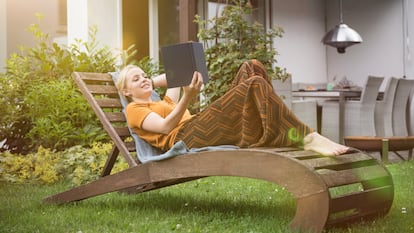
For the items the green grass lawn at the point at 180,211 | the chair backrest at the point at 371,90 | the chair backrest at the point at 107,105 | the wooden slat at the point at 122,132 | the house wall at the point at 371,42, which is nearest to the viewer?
the green grass lawn at the point at 180,211

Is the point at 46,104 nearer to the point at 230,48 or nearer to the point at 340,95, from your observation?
the point at 230,48

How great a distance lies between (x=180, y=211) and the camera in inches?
152

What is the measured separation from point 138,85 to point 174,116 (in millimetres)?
581

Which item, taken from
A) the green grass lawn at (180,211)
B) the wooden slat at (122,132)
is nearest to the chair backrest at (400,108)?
the green grass lawn at (180,211)

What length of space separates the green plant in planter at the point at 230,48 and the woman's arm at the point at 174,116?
2.83 metres

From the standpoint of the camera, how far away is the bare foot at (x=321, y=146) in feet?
10.6

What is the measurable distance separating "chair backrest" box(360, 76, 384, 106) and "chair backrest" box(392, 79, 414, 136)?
68 cm

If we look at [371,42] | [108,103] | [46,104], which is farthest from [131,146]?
[371,42]

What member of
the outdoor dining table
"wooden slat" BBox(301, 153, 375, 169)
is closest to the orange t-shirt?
"wooden slat" BBox(301, 153, 375, 169)

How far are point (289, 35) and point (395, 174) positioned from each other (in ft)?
17.6

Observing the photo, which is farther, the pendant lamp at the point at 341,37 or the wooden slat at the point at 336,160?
the pendant lamp at the point at 341,37

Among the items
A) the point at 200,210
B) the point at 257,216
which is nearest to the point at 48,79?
the point at 200,210

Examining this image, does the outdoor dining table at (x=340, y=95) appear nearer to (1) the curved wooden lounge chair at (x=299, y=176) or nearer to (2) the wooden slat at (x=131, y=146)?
(2) the wooden slat at (x=131, y=146)

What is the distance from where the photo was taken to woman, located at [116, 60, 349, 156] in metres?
3.32
